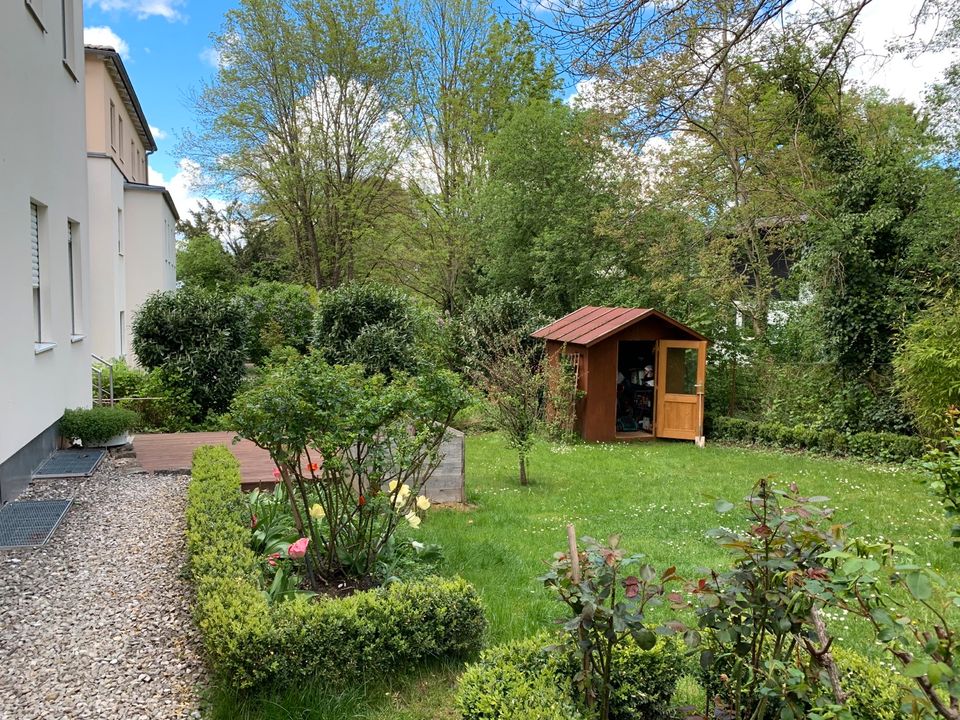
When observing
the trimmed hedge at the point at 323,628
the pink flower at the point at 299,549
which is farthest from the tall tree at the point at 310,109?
the trimmed hedge at the point at 323,628

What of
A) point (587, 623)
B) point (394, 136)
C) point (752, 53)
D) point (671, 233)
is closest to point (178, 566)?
point (587, 623)

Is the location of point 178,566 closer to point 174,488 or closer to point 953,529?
point 174,488

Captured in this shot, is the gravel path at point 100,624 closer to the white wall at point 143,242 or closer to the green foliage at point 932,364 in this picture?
the green foliage at point 932,364

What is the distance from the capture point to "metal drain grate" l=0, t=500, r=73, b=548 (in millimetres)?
5375

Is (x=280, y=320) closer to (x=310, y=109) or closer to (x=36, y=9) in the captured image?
(x=310, y=109)

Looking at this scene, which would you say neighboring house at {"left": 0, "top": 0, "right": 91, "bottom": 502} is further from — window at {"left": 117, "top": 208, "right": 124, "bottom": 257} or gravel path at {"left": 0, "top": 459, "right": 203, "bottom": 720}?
window at {"left": 117, "top": 208, "right": 124, "bottom": 257}

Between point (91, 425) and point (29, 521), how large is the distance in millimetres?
3522

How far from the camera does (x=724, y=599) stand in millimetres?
2520

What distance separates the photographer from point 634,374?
1571cm

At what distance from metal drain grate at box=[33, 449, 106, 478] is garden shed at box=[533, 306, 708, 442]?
8.62 meters

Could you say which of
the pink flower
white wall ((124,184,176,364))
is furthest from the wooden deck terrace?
white wall ((124,184,176,364))

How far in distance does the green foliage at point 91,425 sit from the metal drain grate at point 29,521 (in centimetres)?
273

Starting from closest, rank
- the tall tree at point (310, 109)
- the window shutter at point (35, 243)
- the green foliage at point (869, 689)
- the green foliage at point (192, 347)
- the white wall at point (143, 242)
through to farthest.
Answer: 1. the green foliage at point (869, 689)
2. the window shutter at point (35, 243)
3. the green foliage at point (192, 347)
4. the white wall at point (143, 242)
5. the tall tree at point (310, 109)

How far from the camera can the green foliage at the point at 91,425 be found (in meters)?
8.99
